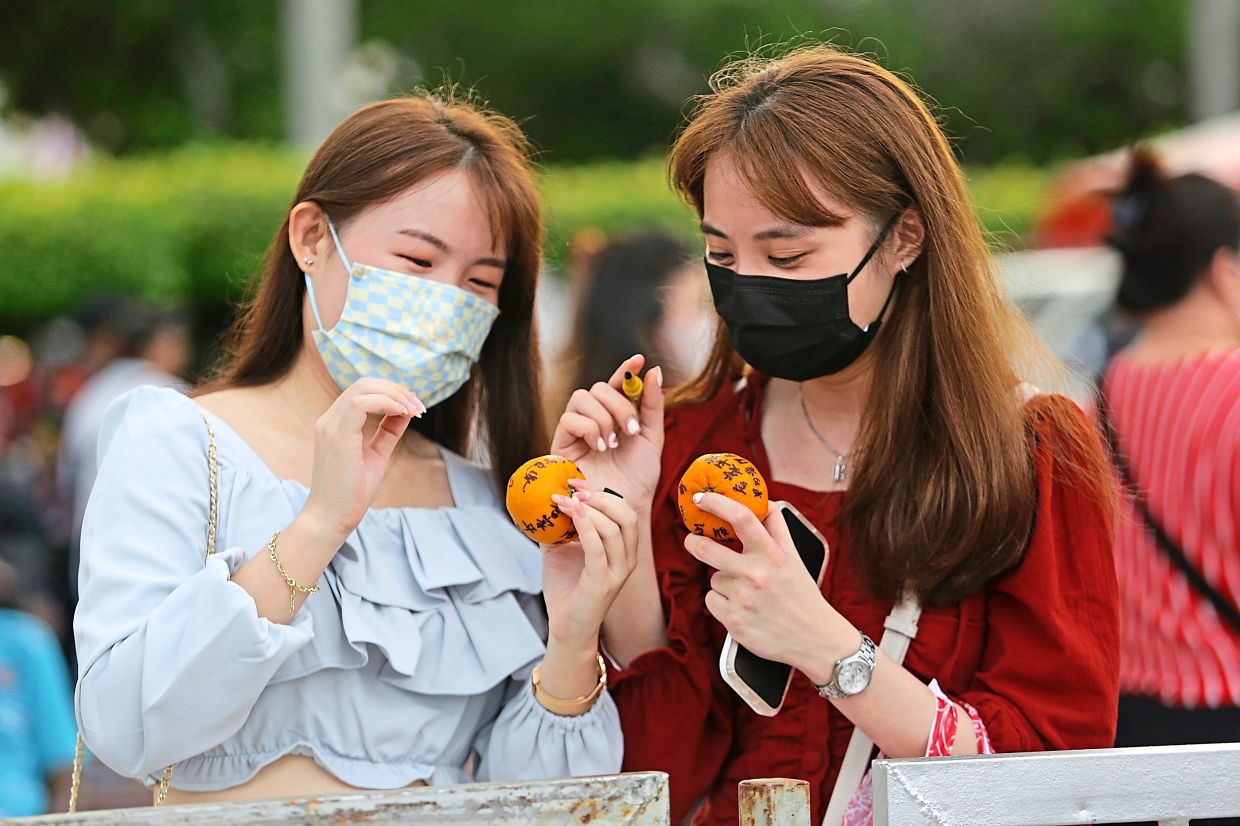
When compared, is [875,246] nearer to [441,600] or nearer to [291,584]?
[441,600]

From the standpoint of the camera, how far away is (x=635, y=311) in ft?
16.6

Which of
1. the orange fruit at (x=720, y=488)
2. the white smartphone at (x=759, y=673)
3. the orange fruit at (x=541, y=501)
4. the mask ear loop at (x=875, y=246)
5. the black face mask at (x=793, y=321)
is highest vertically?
the mask ear loop at (x=875, y=246)

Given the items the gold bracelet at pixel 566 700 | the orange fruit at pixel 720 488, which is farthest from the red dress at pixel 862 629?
the orange fruit at pixel 720 488

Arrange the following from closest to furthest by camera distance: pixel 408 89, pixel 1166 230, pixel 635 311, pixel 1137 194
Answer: pixel 408 89 → pixel 1166 230 → pixel 1137 194 → pixel 635 311

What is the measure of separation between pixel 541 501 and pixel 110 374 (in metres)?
6.24

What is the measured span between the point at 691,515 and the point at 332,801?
792mm

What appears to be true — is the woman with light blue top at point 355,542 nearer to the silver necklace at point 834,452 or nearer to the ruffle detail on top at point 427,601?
the ruffle detail on top at point 427,601

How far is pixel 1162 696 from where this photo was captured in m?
3.19

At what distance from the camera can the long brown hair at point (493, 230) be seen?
8.20 feet

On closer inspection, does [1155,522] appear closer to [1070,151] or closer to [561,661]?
[561,661]

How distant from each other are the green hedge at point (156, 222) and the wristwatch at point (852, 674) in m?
9.86

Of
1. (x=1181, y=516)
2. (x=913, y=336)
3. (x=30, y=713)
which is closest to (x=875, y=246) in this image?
(x=913, y=336)

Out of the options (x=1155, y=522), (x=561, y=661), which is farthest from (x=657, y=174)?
(x=561, y=661)

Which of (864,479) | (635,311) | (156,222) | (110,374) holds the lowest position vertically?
(156,222)
